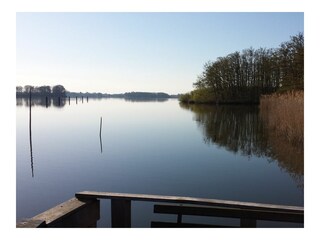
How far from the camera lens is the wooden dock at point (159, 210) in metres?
3.67

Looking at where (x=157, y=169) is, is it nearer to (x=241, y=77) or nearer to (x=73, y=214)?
(x=73, y=214)

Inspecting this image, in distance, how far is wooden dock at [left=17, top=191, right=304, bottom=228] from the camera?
3.67m

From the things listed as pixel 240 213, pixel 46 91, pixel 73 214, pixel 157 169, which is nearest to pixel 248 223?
pixel 240 213

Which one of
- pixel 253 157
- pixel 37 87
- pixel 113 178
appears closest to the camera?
pixel 113 178

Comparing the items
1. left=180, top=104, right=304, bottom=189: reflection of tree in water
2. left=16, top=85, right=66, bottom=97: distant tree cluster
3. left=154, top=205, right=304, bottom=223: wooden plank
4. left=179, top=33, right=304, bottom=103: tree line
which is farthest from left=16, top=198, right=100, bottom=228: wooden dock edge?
left=16, top=85, right=66, bottom=97: distant tree cluster

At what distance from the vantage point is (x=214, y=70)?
4897cm

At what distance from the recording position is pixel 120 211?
4.21m

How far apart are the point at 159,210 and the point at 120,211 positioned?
0.53 meters

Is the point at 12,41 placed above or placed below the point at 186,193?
above

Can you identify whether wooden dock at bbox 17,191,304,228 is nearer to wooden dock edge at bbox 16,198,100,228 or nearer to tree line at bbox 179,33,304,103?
wooden dock edge at bbox 16,198,100,228
